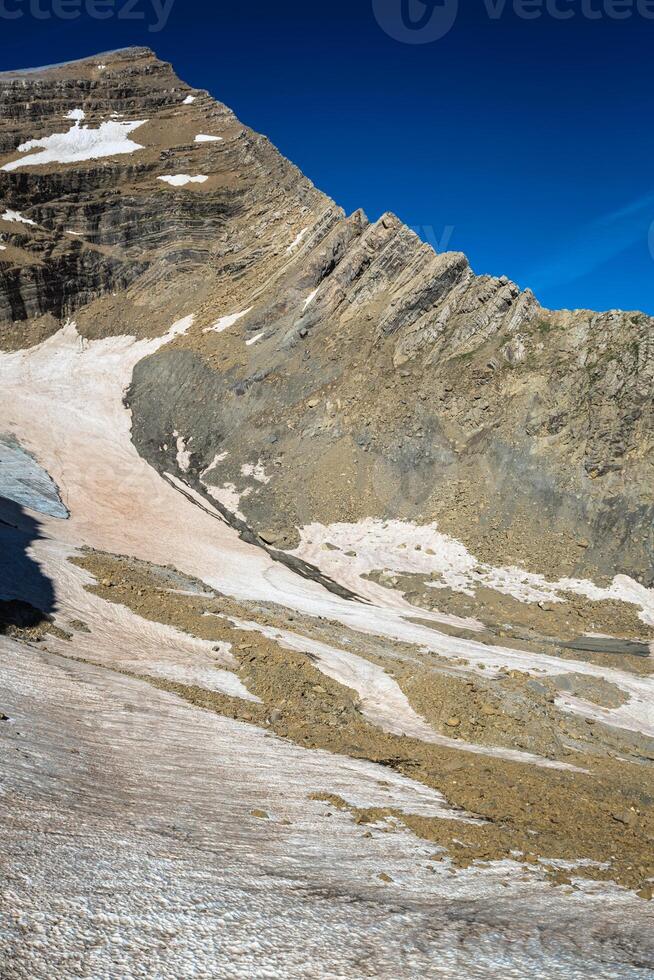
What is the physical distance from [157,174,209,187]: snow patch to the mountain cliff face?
1.30ft

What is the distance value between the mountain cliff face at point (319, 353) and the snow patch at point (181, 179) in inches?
15.6

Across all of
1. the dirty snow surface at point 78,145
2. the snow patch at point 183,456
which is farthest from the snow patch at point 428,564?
the dirty snow surface at point 78,145

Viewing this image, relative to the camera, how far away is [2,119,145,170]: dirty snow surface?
8561cm

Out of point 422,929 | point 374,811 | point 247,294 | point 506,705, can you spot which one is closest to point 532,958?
point 422,929

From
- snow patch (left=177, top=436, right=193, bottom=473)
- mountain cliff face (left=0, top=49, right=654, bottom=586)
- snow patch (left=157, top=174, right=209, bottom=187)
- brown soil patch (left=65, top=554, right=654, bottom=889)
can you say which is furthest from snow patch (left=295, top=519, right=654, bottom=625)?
snow patch (left=157, top=174, right=209, bottom=187)

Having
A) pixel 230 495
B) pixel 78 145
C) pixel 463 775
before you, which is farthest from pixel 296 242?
pixel 463 775

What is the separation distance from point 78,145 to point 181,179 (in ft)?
56.0

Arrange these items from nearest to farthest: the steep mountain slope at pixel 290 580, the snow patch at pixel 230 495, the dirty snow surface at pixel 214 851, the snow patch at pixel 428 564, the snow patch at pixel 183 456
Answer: the dirty snow surface at pixel 214 851 < the steep mountain slope at pixel 290 580 < the snow patch at pixel 428 564 < the snow patch at pixel 230 495 < the snow patch at pixel 183 456

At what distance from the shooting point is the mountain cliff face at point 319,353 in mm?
Result: 42188

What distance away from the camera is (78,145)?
289 ft

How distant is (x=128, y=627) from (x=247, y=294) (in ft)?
173

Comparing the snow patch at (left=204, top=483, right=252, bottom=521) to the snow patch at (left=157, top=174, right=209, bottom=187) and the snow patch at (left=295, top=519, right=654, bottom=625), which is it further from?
the snow patch at (left=157, top=174, right=209, bottom=187)

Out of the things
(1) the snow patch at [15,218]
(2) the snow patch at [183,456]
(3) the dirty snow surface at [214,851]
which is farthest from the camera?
(1) the snow patch at [15,218]

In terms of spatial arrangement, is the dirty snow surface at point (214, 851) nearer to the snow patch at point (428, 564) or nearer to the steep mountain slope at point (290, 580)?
the steep mountain slope at point (290, 580)
